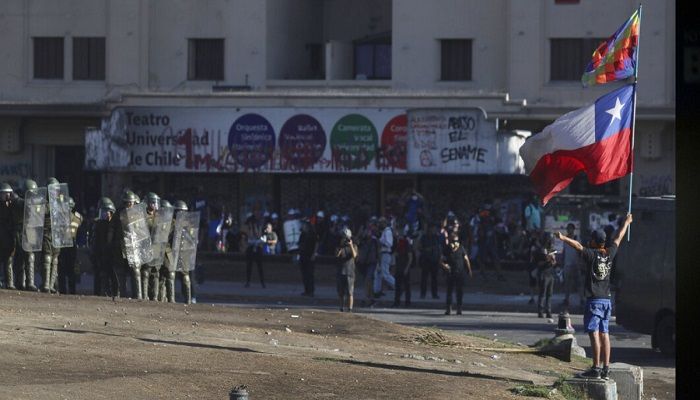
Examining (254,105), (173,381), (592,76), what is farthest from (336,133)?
(173,381)

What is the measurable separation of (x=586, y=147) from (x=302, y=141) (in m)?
21.9

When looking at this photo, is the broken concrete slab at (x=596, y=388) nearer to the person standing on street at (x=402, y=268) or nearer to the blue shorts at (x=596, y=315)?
the blue shorts at (x=596, y=315)

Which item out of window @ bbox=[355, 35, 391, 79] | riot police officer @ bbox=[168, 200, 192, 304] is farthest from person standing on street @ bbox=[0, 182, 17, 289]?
window @ bbox=[355, 35, 391, 79]

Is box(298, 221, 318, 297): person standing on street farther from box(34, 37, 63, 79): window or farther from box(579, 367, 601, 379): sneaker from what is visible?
box(579, 367, 601, 379): sneaker

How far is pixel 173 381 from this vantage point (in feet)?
39.6

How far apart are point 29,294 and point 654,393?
9.67 metres

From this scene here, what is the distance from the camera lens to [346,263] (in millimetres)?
25031

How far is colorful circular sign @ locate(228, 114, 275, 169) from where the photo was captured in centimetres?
3622

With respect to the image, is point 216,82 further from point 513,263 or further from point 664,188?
point 664,188

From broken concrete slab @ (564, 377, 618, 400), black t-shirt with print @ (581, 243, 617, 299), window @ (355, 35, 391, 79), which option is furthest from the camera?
window @ (355, 35, 391, 79)

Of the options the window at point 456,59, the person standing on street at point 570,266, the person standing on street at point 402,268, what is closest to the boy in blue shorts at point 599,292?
the person standing on street at point 570,266

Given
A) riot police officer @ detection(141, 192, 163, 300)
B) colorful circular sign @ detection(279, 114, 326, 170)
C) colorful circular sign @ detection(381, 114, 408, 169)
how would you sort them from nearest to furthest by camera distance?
riot police officer @ detection(141, 192, 163, 300)
colorful circular sign @ detection(381, 114, 408, 169)
colorful circular sign @ detection(279, 114, 326, 170)

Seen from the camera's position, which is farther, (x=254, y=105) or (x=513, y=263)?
(x=254, y=105)

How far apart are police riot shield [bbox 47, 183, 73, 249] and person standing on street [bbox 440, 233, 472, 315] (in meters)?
7.50
